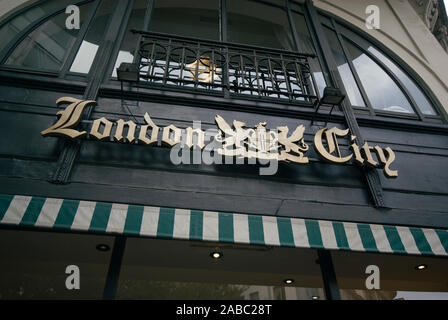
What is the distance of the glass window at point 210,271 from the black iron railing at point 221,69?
288 cm

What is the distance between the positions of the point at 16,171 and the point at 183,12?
561cm

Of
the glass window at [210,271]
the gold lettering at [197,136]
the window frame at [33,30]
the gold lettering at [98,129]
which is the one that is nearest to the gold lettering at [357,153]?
A: the glass window at [210,271]

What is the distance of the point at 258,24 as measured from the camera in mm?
7773

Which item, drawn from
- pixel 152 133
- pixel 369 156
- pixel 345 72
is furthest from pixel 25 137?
pixel 345 72

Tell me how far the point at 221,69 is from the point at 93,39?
272cm

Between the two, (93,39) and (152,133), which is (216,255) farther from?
(93,39)

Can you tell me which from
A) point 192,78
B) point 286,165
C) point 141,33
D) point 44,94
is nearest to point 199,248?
point 286,165

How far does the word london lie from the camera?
439 cm

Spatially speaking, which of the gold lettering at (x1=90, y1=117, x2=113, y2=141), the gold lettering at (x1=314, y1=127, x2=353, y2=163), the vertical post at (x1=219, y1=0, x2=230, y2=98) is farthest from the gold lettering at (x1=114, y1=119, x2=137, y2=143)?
the gold lettering at (x1=314, y1=127, x2=353, y2=163)

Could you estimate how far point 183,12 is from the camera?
7.59 meters

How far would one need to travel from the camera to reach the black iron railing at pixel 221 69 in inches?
218

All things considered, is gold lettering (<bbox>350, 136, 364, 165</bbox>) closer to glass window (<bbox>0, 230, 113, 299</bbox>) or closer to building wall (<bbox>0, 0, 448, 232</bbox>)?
building wall (<bbox>0, 0, 448, 232</bbox>)

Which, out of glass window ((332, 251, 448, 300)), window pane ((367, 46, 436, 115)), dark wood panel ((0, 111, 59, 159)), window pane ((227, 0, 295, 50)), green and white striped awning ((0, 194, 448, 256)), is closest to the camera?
green and white striped awning ((0, 194, 448, 256))
